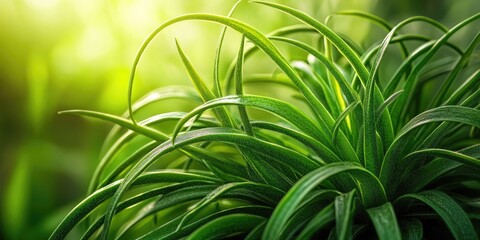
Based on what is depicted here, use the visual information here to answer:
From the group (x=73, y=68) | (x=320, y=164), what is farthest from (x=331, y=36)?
(x=73, y=68)

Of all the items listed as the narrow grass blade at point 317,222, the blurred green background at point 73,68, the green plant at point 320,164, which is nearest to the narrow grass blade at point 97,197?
the green plant at point 320,164

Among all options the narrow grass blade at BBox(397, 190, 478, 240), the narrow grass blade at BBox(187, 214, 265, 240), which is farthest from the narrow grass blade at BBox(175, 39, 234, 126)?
the narrow grass blade at BBox(397, 190, 478, 240)

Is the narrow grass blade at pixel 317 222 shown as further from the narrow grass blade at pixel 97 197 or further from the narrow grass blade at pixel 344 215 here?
the narrow grass blade at pixel 97 197

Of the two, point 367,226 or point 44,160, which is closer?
point 367,226

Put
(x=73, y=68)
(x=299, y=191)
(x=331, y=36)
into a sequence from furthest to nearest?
(x=73, y=68) → (x=331, y=36) → (x=299, y=191)

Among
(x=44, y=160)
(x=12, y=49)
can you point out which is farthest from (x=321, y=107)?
(x=12, y=49)

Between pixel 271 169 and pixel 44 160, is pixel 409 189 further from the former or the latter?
pixel 44 160

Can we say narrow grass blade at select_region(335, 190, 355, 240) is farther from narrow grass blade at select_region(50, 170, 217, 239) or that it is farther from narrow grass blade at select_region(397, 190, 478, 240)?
narrow grass blade at select_region(50, 170, 217, 239)

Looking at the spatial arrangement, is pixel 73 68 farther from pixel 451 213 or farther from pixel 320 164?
pixel 451 213
